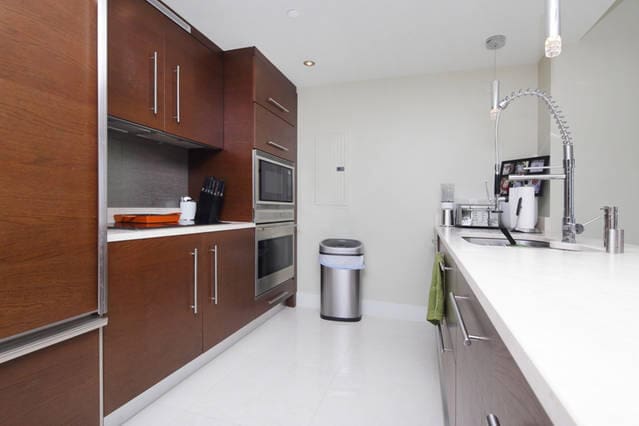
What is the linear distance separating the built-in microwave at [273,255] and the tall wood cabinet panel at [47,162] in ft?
4.22

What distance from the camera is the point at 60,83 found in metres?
0.99

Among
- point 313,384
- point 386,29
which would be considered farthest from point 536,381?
point 386,29

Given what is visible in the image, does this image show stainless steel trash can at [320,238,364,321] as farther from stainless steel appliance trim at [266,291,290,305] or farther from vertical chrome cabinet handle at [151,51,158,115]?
vertical chrome cabinet handle at [151,51,158,115]

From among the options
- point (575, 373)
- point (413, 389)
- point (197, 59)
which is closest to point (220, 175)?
point (197, 59)

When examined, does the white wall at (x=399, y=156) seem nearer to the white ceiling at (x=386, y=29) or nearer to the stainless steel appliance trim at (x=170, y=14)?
the white ceiling at (x=386, y=29)

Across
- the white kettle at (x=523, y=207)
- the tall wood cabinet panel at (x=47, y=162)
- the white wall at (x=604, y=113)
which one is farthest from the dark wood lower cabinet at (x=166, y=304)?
the white wall at (x=604, y=113)

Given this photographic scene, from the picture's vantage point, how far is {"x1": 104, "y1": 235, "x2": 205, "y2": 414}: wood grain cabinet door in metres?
1.25

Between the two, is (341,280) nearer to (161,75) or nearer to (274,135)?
(274,135)

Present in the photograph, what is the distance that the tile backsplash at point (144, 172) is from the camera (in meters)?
1.84

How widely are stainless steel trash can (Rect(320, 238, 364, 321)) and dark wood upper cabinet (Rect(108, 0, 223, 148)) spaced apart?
130 centimetres

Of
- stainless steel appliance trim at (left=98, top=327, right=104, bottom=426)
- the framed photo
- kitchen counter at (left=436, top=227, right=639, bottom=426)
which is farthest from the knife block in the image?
the framed photo

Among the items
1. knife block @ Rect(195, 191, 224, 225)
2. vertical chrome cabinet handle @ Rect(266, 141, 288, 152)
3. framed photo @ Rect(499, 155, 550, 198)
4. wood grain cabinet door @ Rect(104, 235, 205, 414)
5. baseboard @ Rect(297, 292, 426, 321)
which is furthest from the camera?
baseboard @ Rect(297, 292, 426, 321)

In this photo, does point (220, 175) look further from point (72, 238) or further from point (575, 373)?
point (575, 373)

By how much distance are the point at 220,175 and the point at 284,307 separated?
4.74 ft
